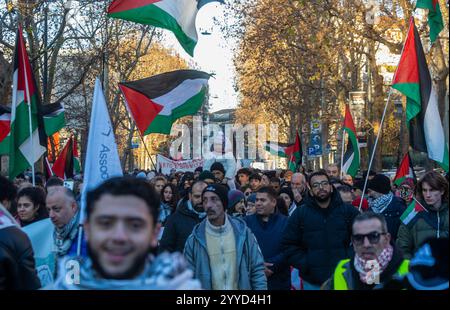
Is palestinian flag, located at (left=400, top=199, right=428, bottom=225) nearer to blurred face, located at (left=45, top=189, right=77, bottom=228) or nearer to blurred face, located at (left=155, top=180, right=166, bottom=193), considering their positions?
blurred face, located at (left=45, top=189, right=77, bottom=228)

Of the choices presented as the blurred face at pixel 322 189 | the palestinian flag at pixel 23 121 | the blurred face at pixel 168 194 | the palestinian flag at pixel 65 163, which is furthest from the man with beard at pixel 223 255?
the palestinian flag at pixel 65 163

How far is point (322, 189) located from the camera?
775cm

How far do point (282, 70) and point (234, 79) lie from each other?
38.0 ft

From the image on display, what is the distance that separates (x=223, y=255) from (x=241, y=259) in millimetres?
142

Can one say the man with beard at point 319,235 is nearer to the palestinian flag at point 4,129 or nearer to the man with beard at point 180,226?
the man with beard at point 180,226

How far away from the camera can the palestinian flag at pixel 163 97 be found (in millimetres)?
12133

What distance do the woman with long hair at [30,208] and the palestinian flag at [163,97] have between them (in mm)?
4954

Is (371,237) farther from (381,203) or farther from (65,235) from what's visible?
(381,203)

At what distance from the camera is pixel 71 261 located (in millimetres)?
4773

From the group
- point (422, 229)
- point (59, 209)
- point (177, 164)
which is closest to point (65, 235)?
point (59, 209)

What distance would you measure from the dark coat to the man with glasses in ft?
10.5

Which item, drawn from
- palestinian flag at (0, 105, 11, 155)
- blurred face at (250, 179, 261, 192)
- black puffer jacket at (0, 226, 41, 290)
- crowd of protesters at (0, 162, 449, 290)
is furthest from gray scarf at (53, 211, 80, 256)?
palestinian flag at (0, 105, 11, 155)

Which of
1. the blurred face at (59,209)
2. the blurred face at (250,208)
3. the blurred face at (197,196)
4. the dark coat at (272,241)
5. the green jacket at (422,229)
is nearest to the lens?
the blurred face at (59,209)

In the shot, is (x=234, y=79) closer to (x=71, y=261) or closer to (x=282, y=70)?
(x=282, y=70)
